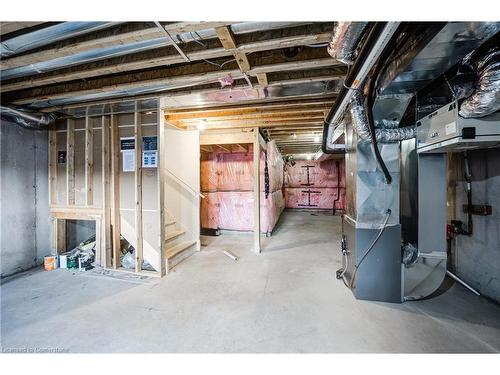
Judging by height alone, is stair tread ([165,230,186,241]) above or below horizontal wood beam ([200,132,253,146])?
below

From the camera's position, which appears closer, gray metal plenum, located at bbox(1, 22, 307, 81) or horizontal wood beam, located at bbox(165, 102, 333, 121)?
gray metal plenum, located at bbox(1, 22, 307, 81)

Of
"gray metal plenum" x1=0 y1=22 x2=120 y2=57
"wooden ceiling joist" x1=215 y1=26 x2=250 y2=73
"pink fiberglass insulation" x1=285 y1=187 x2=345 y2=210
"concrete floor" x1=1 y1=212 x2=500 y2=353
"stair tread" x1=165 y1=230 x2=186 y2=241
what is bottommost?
"concrete floor" x1=1 y1=212 x2=500 y2=353

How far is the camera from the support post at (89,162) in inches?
119

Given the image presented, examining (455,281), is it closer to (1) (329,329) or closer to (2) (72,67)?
(1) (329,329)

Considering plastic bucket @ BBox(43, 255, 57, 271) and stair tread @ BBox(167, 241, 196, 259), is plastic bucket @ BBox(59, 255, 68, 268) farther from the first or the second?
stair tread @ BBox(167, 241, 196, 259)

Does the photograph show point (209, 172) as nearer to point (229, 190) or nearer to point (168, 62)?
point (229, 190)

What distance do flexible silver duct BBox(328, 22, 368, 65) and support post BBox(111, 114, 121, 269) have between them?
2.95 m

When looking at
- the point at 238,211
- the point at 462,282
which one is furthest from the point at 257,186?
the point at 462,282

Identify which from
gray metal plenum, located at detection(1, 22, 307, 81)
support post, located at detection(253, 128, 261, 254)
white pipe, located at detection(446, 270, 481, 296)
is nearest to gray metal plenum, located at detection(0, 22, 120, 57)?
gray metal plenum, located at detection(1, 22, 307, 81)

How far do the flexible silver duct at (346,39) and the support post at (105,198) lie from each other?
3094mm

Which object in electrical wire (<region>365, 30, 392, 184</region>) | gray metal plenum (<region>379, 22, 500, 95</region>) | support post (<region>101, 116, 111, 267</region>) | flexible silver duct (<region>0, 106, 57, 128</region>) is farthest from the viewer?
support post (<region>101, 116, 111, 267</region>)

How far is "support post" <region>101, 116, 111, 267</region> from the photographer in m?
2.91

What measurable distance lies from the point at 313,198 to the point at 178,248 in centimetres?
691

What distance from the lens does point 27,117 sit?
2775mm
